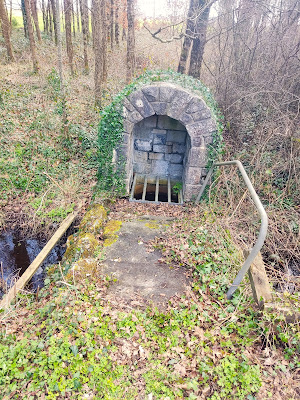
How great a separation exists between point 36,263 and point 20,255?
A: 1032 mm

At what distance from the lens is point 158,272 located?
396cm

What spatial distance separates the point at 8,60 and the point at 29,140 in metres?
7.28

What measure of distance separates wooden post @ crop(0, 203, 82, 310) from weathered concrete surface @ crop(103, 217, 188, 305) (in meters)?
1.41

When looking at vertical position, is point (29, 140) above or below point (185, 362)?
above

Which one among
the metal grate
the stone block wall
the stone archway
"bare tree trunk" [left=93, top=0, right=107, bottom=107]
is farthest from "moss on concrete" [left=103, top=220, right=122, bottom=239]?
"bare tree trunk" [left=93, top=0, right=107, bottom=107]

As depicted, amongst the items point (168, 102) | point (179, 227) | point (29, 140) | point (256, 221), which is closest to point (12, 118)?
point (29, 140)

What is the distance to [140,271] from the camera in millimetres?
3973

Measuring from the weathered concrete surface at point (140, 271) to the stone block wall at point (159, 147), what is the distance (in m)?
2.76

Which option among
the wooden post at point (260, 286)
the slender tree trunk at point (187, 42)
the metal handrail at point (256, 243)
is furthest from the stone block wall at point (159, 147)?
the wooden post at point (260, 286)

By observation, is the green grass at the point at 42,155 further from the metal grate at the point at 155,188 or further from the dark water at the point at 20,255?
the metal grate at the point at 155,188

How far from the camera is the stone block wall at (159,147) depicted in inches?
265

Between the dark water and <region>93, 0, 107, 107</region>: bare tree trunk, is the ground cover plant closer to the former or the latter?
the dark water

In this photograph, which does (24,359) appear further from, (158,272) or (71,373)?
(158,272)

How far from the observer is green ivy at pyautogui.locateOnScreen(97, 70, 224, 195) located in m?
5.38
